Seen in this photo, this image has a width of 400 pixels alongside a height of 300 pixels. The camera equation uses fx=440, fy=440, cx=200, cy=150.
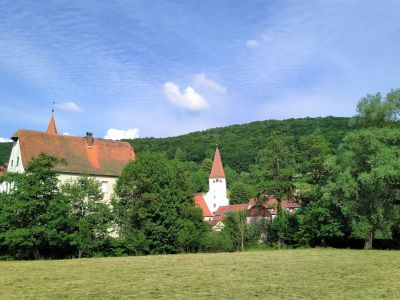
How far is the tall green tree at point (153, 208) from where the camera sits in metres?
39.7

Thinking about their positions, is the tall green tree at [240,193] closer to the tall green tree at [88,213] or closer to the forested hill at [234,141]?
the forested hill at [234,141]

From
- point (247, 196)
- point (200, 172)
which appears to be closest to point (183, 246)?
point (247, 196)

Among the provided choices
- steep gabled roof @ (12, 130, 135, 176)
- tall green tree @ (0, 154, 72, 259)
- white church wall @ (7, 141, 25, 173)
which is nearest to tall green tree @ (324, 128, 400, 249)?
steep gabled roof @ (12, 130, 135, 176)

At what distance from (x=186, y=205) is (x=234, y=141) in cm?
A: 10200

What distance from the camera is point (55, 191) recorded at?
36.0 m

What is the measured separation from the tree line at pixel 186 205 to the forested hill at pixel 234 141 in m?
73.1

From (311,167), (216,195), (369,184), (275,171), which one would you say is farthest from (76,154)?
(216,195)

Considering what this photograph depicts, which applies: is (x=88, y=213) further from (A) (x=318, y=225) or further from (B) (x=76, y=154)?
(A) (x=318, y=225)

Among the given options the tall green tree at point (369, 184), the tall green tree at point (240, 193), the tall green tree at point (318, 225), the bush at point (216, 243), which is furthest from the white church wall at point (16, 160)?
the tall green tree at point (240, 193)

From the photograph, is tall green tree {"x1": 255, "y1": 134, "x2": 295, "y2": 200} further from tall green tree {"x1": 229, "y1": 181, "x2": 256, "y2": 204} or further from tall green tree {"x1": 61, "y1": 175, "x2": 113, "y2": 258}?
tall green tree {"x1": 229, "y1": 181, "x2": 256, "y2": 204}

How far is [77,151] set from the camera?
1908 inches

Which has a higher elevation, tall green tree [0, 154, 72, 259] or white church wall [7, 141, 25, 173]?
white church wall [7, 141, 25, 173]

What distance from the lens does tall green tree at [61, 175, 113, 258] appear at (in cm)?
3634

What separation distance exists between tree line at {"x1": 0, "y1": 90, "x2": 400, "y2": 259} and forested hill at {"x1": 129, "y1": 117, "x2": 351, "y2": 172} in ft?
240
